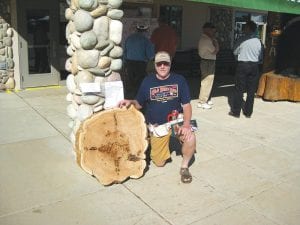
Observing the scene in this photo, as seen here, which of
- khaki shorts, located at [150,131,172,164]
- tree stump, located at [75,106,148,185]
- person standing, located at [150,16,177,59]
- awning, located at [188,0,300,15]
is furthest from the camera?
person standing, located at [150,16,177,59]

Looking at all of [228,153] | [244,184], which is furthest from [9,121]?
[244,184]

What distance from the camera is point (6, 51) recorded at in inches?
326

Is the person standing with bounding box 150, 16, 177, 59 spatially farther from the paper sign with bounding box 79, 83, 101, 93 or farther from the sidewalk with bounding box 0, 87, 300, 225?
the paper sign with bounding box 79, 83, 101, 93

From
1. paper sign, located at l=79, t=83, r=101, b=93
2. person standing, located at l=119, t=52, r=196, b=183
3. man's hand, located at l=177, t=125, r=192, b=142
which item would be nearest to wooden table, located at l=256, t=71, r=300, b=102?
person standing, located at l=119, t=52, r=196, b=183

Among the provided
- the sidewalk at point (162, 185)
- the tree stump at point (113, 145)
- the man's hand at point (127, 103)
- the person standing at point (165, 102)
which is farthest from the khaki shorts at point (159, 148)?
the man's hand at point (127, 103)

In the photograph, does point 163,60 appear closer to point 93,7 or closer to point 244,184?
point 93,7

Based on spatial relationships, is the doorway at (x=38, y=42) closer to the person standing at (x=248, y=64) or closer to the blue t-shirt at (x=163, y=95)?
the person standing at (x=248, y=64)

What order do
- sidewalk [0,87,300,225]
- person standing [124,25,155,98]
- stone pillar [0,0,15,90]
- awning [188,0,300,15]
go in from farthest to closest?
stone pillar [0,0,15,90] → person standing [124,25,155,98] → awning [188,0,300,15] → sidewalk [0,87,300,225]

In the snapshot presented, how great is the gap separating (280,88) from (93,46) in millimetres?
5413

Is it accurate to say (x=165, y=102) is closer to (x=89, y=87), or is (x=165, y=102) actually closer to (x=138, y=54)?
(x=89, y=87)

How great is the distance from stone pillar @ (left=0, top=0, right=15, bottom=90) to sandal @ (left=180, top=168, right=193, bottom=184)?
5.45m

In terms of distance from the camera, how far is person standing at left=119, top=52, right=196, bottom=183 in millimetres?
4324

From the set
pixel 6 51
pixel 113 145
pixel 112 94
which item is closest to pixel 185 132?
pixel 113 145

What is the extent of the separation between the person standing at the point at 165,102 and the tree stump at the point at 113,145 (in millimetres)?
207
